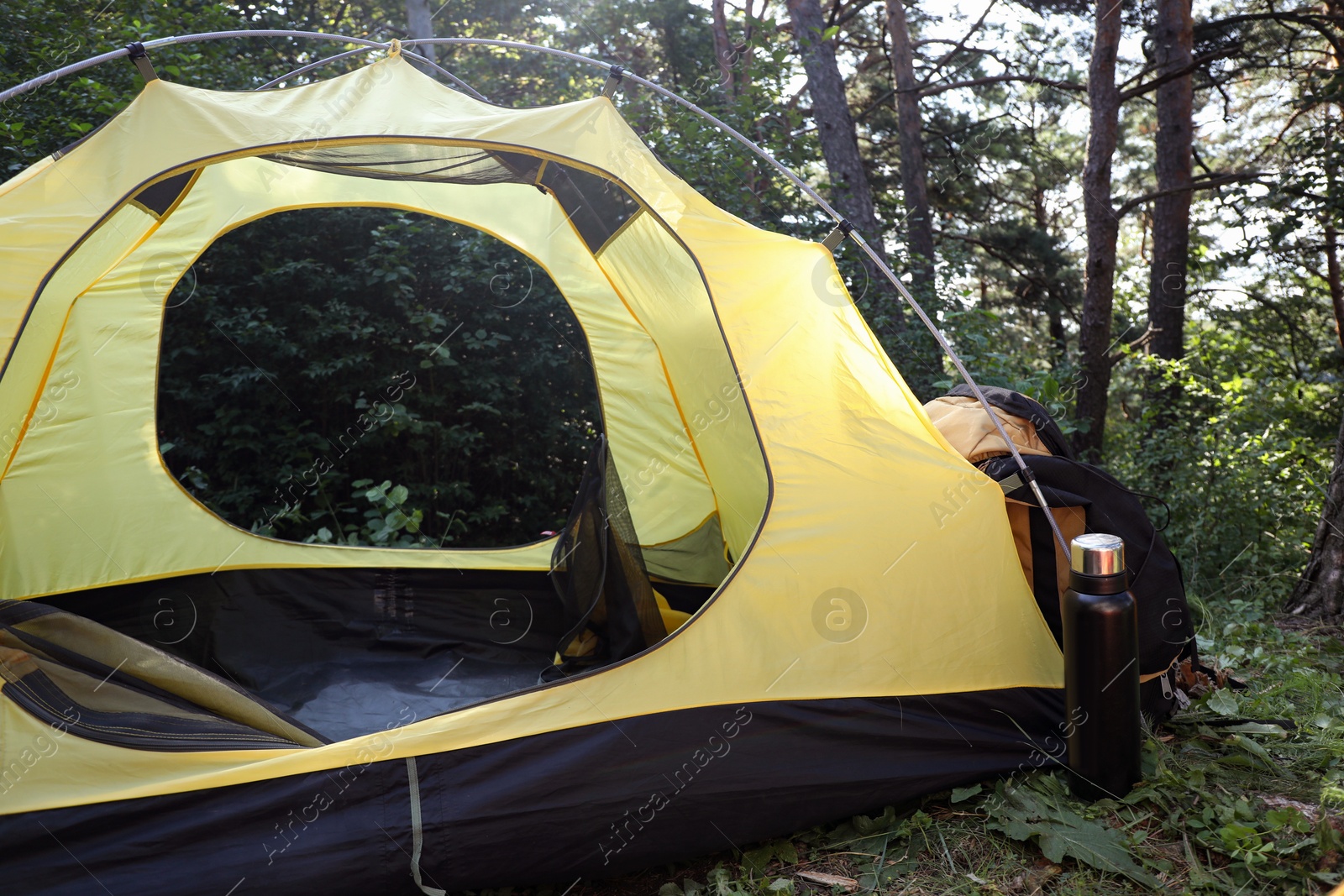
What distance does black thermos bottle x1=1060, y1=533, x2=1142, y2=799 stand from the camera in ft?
5.51

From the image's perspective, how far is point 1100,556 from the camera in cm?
168

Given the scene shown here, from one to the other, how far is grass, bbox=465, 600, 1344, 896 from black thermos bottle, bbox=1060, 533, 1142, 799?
0.24 feet

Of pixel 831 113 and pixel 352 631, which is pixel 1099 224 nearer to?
pixel 831 113

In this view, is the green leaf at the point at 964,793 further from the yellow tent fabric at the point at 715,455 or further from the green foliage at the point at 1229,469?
the green foliage at the point at 1229,469

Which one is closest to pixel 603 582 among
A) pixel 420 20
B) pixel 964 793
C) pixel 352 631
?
pixel 352 631

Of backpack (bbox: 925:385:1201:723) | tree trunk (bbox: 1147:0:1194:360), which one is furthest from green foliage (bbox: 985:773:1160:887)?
tree trunk (bbox: 1147:0:1194:360)

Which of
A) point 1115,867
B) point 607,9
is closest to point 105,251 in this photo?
point 1115,867

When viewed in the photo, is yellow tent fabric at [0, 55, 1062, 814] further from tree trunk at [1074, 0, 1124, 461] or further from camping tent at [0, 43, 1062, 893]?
tree trunk at [1074, 0, 1124, 461]

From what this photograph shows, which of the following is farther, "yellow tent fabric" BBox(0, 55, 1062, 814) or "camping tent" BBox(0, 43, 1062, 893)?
"yellow tent fabric" BBox(0, 55, 1062, 814)

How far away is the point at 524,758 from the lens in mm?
1636

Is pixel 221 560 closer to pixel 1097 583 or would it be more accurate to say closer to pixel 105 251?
pixel 105 251

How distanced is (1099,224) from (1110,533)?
15.0 ft

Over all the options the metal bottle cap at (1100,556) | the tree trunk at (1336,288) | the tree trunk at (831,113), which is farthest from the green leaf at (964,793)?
the tree trunk at (1336,288)

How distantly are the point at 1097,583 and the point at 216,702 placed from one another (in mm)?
1851
